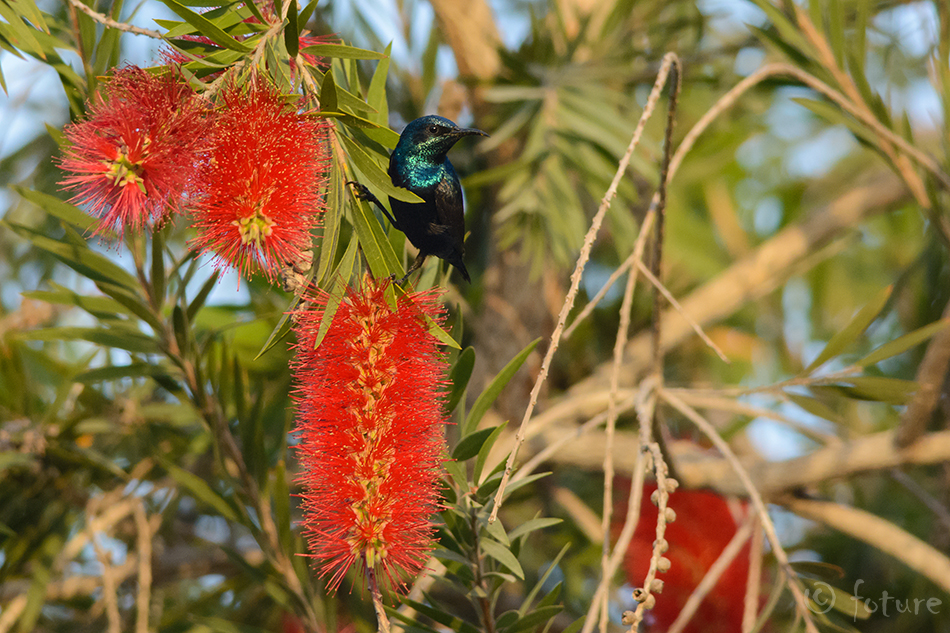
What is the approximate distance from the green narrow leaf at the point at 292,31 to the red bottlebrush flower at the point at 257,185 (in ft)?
0.13

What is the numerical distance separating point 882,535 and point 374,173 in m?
1.07

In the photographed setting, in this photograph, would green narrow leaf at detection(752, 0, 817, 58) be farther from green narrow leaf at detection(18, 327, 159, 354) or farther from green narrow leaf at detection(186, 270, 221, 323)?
green narrow leaf at detection(18, 327, 159, 354)

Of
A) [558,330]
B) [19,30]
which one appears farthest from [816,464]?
[19,30]

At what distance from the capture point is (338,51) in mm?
598

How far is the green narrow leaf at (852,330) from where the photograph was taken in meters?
0.92

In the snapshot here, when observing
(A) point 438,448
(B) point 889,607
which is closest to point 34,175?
(A) point 438,448

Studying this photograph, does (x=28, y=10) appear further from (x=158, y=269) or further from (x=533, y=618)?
(x=533, y=618)

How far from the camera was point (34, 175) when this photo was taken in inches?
66.6

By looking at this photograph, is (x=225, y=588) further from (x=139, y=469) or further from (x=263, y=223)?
(x=263, y=223)

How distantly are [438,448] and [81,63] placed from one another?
0.63m

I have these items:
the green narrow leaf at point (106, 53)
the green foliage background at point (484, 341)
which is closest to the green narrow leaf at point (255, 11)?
the green foliage background at point (484, 341)

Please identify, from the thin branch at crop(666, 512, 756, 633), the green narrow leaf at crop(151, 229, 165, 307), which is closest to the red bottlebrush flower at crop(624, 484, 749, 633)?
the thin branch at crop(666, 512, 756, 633)

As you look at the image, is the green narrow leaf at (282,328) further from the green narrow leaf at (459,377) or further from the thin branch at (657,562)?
the thin branch at (657,562)

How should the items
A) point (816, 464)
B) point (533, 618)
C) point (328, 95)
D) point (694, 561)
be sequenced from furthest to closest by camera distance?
point (694, 561) < point (816, 464) < point (533, 618) < point (328, 95)
